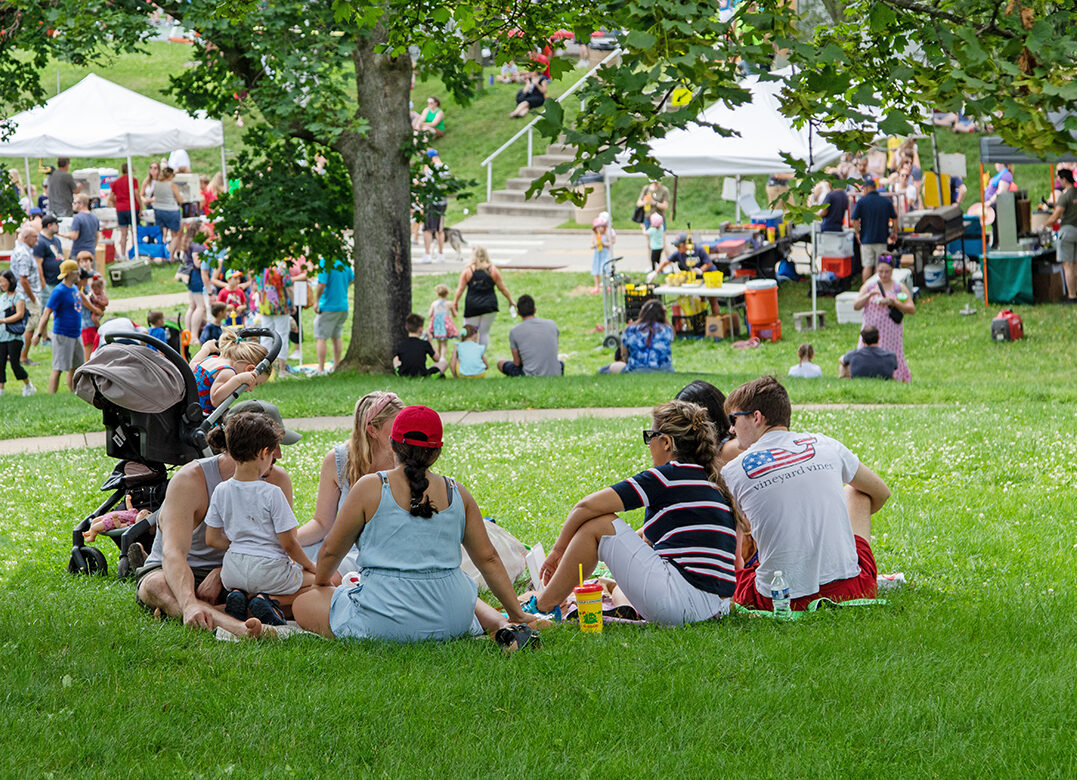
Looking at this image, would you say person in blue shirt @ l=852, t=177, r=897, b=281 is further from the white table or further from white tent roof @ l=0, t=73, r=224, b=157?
white tent roof @ l=0, t=73, r=224, b=157

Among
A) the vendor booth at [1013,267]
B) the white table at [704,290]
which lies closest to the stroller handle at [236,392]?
the white table at [704,290]

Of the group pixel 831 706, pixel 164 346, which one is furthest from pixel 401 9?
pixel 831 706

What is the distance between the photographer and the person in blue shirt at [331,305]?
17547mm

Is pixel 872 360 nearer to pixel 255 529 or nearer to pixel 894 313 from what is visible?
pixel 894 313

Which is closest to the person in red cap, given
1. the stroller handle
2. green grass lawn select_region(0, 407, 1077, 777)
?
green grass lawn select_region(0, 407, 1077, 777)

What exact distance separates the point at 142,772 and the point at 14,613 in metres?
2.34

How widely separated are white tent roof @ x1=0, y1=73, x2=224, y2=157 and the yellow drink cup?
21.6m

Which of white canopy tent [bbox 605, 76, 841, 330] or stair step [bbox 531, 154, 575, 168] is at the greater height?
stair step [bbox 531, 154, 575, 168]

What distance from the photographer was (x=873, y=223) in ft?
67.6

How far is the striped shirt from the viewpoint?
567 centimetres

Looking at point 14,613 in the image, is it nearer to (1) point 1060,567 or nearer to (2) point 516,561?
(2) point 516,561

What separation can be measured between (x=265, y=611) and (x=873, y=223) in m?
16.8

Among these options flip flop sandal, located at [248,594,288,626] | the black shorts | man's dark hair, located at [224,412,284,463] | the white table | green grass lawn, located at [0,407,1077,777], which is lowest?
green grass lawn, located at [0,407,1077,777]

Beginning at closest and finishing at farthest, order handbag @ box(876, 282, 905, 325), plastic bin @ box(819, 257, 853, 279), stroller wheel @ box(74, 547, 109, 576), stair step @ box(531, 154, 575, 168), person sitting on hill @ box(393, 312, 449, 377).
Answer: stroller wheel @ box(74, 547, 109, 576) < handbag @ box(876, 282, 905, 325) < person sitting on hill @ box(393, 312, 449, 377) < plastic bin @ box(819, 257, 853, 279) < stair step @ box(531, 154, 575, 168)
